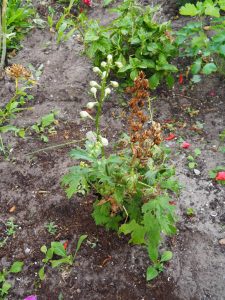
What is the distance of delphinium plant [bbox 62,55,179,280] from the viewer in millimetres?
1897

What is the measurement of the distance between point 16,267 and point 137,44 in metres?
1.97

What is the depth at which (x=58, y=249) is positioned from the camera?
2.31 metres

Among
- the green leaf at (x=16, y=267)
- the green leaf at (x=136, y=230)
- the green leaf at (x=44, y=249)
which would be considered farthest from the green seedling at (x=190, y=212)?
the green leaf at (x=16, y=267)

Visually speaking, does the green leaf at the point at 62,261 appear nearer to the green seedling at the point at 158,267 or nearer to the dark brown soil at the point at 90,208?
the dark brown soil at the point at 90,208

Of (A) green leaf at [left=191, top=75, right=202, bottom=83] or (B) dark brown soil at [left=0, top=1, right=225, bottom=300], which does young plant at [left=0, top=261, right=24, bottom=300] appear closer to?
(B) dark brown soil at [left=0, top=1, right=225, bottom=300]

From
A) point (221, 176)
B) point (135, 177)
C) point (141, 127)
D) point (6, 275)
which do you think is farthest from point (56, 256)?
point (221, 176)

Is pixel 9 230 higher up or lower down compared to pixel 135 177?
lower down

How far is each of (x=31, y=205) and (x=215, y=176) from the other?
4.22ft

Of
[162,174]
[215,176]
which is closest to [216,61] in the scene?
[215,176]

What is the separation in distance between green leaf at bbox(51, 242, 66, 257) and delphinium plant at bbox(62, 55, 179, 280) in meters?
0.28

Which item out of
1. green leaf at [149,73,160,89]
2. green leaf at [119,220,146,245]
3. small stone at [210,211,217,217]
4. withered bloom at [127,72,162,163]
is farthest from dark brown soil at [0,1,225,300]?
withered bloom at [127,72,162,163]

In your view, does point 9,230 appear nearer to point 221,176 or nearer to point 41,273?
point 41,273

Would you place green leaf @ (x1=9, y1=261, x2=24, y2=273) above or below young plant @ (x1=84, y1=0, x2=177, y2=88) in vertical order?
below

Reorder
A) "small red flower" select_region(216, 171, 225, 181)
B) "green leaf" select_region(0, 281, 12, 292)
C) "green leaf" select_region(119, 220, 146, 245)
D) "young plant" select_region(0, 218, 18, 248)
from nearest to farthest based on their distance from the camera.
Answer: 1. "green leaf" select_region(119, 220, 146, 245)
2. "green leaf" select_region(0, 281, 12, 292)
3. "young plant" select_region(0, 218, 18, 248)
4. "small red flower" select_region(216, 171, 225, 181)
